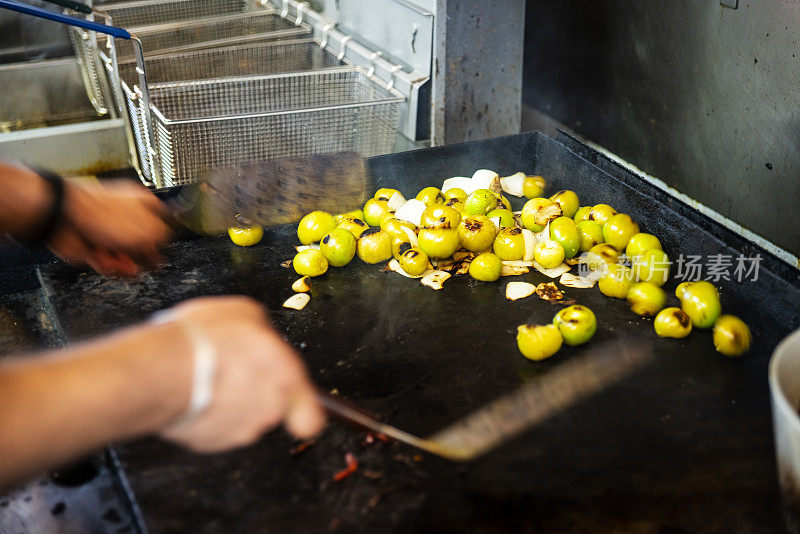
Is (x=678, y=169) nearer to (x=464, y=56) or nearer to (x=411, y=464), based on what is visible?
(x=464, y=56)

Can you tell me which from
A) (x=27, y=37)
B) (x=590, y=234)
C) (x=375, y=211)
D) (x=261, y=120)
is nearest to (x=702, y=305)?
(x=590, y=234)

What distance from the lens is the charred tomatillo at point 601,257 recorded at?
218cm

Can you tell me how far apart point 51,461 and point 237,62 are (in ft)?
12.7

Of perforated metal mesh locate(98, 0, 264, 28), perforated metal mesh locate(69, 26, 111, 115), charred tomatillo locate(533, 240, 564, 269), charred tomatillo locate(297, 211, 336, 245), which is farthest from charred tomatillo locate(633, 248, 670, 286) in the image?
perforated metal mesh locate(98, 0, 264, 28)

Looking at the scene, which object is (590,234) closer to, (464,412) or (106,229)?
(464,412)

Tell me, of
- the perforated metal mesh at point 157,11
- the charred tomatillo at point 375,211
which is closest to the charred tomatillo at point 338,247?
the charred tomatillo at point 375,211

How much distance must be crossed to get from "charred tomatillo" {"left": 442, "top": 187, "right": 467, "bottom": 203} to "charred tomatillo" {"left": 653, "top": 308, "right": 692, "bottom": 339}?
36.4 inches

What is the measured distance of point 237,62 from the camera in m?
4.43

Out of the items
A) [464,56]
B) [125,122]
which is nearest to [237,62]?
[125,122]

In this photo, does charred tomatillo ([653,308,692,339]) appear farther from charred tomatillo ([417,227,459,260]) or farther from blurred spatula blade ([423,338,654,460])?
charred tomatillo ([417,227,459,260])

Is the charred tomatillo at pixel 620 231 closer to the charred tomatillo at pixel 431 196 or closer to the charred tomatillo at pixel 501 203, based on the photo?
the charred tomatillo at pixel 501 203

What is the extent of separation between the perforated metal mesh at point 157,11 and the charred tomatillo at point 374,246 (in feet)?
10.5

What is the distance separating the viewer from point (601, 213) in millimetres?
2377

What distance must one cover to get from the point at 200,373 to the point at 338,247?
131cm
